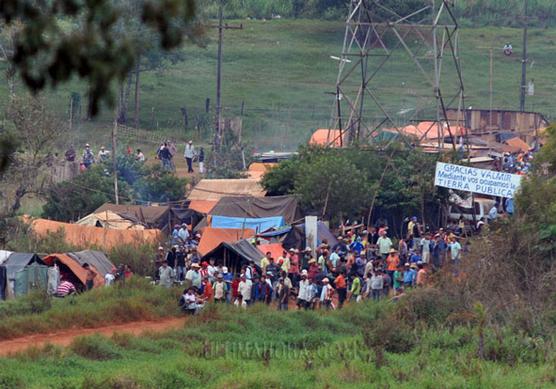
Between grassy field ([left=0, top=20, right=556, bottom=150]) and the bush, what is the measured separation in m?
26.2

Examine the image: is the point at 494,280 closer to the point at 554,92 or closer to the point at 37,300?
the point at 37,300

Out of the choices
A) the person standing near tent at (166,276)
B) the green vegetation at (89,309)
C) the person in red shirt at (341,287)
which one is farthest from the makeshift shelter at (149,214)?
the person in red shirt at (341,287)

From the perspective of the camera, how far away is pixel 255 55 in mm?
63562

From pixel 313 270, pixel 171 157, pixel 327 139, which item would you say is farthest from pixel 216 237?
pixel 171 157

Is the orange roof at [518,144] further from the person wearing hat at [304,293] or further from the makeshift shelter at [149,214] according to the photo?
the person wearing hat at [304,293]

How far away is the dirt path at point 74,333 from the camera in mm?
22219

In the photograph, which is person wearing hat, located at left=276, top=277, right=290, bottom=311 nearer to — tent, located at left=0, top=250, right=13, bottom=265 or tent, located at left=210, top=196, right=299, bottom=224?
tent, located at left=0, top=250, right=13, bottom=265

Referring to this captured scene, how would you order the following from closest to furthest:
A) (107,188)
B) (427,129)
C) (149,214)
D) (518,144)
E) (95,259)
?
(95,259), (149,214), (107,188), (427,129), (518,144)

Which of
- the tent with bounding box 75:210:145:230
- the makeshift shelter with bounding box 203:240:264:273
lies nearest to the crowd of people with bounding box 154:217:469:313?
the makeshift shelter with bounding box 203:240:264:273

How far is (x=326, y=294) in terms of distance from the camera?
25156 mm

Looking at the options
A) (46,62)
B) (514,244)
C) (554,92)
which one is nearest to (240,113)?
(554,92)

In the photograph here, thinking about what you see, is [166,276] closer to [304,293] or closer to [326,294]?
[304,293]

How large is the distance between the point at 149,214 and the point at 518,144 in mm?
18361

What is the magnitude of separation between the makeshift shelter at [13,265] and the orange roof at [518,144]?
79.1 feet
